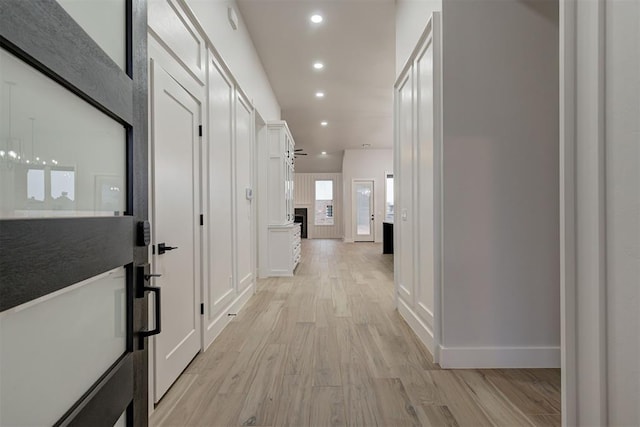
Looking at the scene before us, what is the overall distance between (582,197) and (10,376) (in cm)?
151

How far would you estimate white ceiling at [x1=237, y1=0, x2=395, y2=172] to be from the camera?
380 cm

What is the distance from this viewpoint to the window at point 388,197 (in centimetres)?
1177

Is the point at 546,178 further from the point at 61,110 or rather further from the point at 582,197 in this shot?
the point at 61,110

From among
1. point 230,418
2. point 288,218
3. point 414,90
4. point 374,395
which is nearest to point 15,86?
point 230,418

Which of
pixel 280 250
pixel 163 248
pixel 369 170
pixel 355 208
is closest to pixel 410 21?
pixel 163 248

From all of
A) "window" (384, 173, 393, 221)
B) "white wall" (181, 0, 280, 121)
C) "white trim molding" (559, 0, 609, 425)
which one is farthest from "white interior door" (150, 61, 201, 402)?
"window" (384, 173, 393, 221)

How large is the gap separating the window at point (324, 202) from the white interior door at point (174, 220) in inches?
446

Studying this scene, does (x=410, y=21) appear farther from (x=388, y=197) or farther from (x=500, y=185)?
(x=388, y=197)

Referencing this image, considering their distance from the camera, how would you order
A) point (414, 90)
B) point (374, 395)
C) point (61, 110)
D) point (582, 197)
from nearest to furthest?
point (61, 110) → point (582, 197) → point (374, 395) → point (414, 90)

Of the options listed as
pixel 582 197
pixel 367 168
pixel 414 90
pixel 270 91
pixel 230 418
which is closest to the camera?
pixel 582 197

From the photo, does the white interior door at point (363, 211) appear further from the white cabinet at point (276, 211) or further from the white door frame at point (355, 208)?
the white cabinet at point (276, 211)

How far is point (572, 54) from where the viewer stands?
115 cm

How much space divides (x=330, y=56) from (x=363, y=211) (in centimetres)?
761

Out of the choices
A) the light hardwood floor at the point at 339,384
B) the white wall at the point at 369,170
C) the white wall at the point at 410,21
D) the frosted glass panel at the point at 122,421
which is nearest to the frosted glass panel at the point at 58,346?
the frosted glass panel at the point at 122,421
